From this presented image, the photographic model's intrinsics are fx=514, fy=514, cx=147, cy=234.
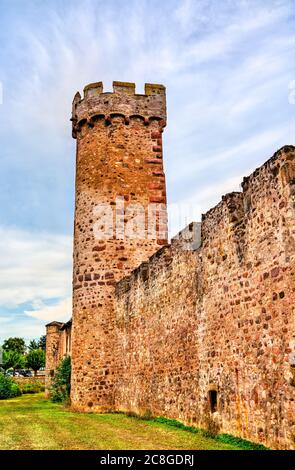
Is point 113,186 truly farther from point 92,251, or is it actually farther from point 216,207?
point 216,207

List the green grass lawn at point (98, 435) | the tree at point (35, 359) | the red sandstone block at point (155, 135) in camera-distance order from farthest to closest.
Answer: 1. the tree at point (35, 359)
2. the red sandstone block at point (155, 135)
3. the green grass lawn at point (98, 435)

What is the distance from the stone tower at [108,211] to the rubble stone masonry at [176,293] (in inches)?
1.5

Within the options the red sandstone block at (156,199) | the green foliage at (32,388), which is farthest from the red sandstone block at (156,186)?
the green foliage at (32,388)

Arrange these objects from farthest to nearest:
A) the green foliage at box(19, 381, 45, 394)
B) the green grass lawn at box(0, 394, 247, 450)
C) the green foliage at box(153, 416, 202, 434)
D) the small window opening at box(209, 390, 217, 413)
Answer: the green foliage at box(19, 381, 45, 394)
the green foliage at box(153, 416, 202, 434)
the small window opening at box(209, 390, 217, 413)
the green grass lawn at box(0, 394, 247, 450)

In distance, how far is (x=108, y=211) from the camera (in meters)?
17.3

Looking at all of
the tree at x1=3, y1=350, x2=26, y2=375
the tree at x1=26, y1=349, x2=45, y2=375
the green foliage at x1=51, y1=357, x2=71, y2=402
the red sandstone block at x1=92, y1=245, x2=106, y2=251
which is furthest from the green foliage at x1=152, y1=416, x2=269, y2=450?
the tree at x1=26, y1=349, x2=45, y2=375

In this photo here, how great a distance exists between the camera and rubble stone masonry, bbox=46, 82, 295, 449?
288 inches

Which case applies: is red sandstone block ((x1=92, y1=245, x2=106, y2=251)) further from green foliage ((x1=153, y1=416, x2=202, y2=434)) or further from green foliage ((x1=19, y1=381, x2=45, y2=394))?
green foliage ((x1=19, y1=381, x2=45, y2=394))

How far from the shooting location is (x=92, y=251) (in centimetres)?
1709

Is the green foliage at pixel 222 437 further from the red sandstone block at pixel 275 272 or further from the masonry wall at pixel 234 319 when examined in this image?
the red sandstone block at pixel 275 272

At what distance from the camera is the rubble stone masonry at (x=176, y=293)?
7.32 meters

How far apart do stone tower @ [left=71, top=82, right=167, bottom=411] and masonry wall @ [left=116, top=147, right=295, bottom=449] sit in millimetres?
3474

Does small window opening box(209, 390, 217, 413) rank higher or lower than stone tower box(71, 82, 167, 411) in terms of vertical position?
lower
